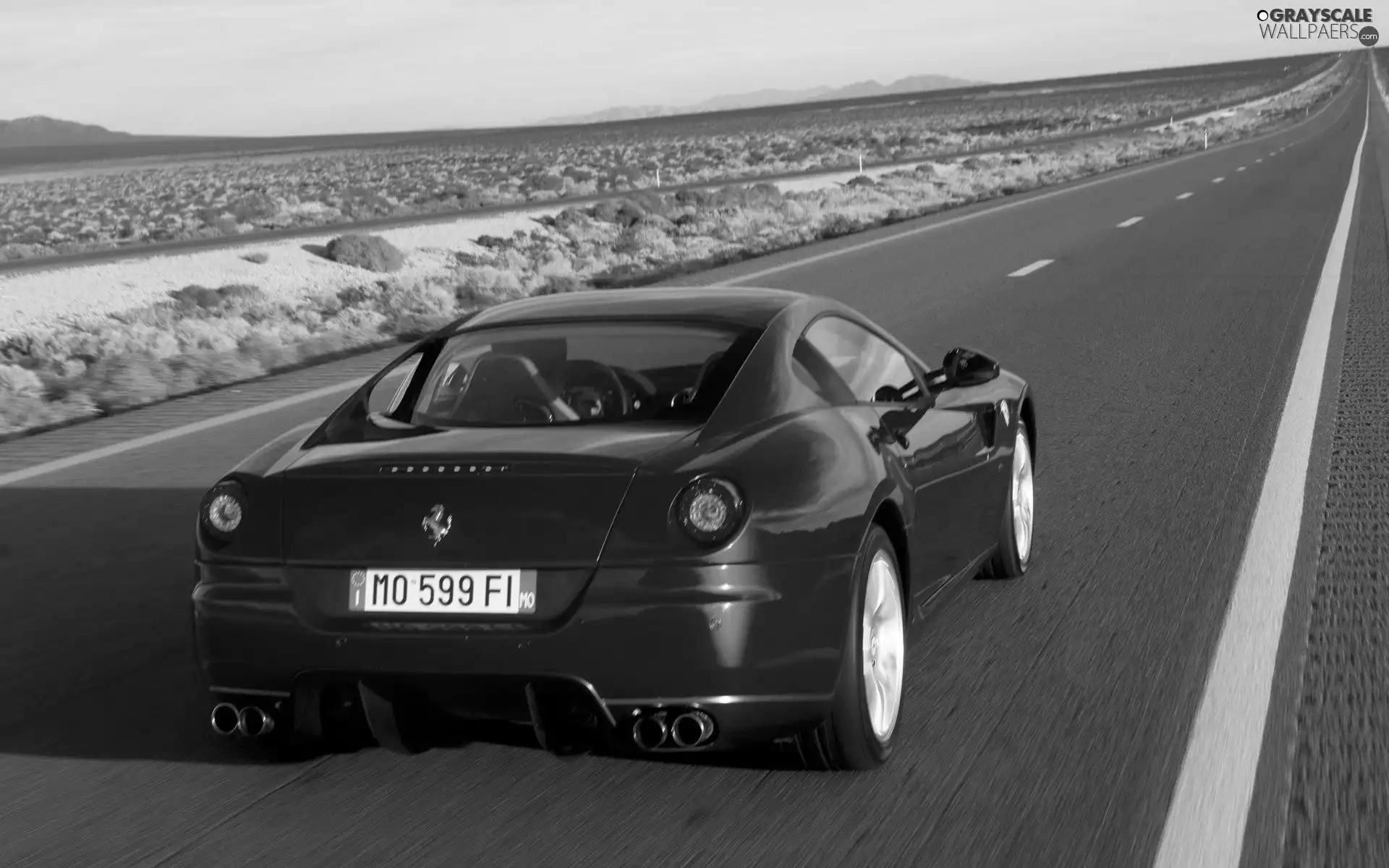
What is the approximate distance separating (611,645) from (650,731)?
22cm

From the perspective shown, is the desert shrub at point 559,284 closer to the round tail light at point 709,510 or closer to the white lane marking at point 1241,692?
the white lane marking at point 1241,692

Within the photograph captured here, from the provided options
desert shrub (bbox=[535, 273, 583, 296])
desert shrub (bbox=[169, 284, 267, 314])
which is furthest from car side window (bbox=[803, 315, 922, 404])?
desert shrub (bbox=[535, 273, 583, 296])

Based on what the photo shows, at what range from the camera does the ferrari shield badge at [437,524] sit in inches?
151

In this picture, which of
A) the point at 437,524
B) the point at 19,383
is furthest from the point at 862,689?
the point at 19,383

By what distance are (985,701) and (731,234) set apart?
23.3 m

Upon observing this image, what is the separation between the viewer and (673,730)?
3834 millimetres

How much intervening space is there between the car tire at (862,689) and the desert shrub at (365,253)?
68.9 ft

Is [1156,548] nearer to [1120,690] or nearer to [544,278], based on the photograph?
[1120,690]

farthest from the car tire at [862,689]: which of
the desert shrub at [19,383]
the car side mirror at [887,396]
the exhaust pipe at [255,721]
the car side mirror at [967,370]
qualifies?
the desert shrub at [19,383]

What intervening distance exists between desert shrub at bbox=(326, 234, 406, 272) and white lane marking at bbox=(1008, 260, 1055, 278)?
30.8ft

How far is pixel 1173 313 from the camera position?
15.0 metres

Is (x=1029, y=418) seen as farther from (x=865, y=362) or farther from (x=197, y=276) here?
(x=197, y=276)

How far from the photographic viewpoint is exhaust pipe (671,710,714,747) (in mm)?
3828

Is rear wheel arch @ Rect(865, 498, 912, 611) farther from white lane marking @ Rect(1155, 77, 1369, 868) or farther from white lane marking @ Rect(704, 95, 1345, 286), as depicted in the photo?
white lane marking @ Rect(704, 95, 1345, 286)
